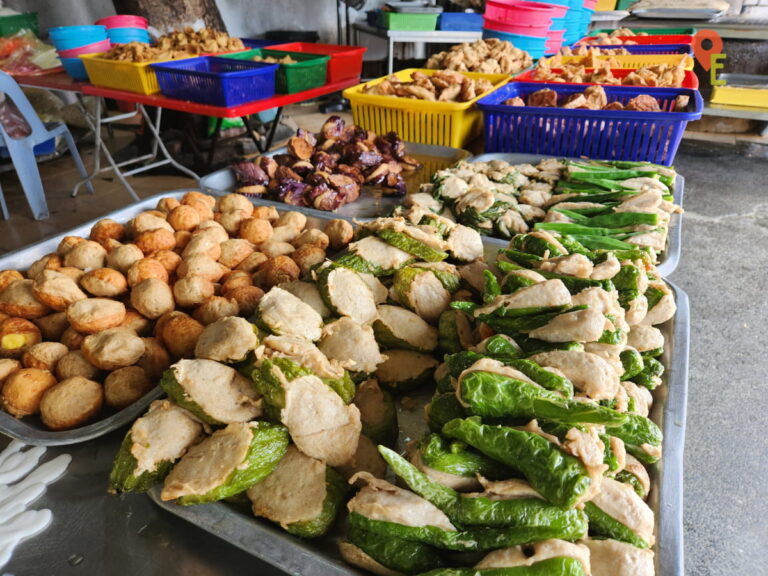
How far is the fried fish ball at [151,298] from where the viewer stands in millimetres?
1640

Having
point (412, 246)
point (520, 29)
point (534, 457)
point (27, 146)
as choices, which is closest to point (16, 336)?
point (412, 246)

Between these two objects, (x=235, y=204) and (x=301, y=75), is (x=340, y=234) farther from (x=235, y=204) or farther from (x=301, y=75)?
(x=301, y=75)

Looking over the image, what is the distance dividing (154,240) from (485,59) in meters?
3.75

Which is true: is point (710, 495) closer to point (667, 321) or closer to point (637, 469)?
point (667, 321)

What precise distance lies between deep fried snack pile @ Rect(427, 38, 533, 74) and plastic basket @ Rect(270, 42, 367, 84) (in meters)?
0.89

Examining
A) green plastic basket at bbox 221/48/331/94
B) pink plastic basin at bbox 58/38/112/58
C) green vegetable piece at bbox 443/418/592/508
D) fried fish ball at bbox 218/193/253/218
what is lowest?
fried fish ball at bbox 218/193/253/218

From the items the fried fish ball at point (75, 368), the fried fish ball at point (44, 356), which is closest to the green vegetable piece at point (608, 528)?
the fried fish ball at point (75, 368)

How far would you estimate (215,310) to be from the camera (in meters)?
1.62

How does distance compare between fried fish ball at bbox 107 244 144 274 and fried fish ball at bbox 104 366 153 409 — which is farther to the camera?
fried fish ball at bbox 107 244 144 274

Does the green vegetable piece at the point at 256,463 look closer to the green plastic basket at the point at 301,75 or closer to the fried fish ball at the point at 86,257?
the fried fish ball at the point at 86,257

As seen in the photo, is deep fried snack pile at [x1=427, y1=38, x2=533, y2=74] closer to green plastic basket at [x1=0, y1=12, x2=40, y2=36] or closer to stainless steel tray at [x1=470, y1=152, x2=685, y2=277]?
stainless steel tray at [x1=470, y1=152, x2=685, y2=277]

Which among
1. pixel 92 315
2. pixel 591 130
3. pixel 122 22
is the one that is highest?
pixel 122 22

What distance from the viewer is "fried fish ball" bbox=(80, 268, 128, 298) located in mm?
1694

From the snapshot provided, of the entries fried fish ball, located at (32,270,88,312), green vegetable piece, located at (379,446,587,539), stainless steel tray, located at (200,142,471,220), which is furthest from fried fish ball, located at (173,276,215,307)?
green vegetable piece, located at (379,446,587,539)
